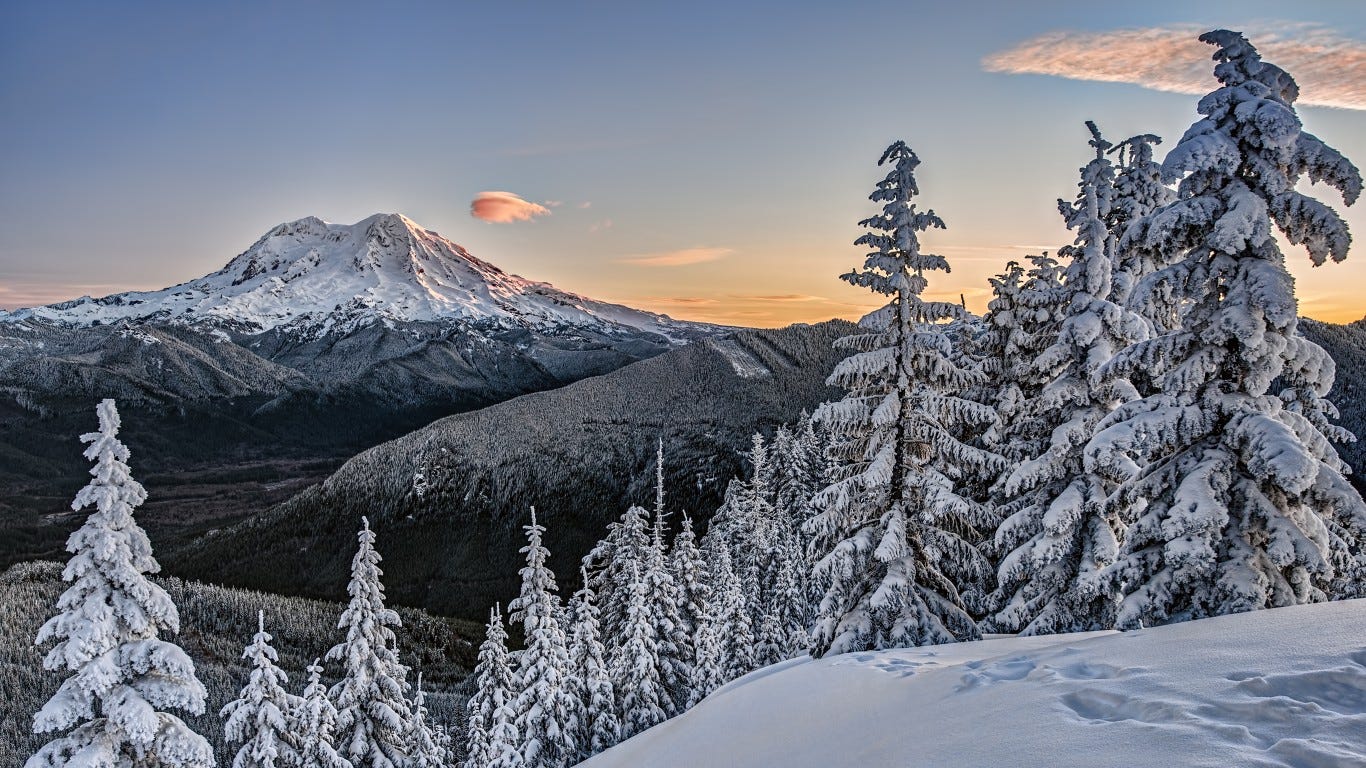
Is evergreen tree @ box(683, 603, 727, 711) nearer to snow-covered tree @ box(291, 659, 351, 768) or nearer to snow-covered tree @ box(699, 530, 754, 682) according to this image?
snow-covered tree @ box(699, 530, 754, 682)

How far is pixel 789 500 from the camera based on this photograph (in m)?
42.3

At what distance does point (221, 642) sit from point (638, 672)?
75513mm

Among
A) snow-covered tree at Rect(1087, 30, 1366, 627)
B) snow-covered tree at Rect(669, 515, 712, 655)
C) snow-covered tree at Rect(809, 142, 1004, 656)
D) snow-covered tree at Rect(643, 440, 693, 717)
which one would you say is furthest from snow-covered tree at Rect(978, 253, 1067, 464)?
snow-covered tree at Rect(669, 515, 712, 655)

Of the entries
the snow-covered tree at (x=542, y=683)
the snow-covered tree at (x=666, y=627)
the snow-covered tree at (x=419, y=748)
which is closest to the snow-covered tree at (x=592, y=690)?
the snow-covered tree at (x=542, y=683)

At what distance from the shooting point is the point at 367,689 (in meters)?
19.5

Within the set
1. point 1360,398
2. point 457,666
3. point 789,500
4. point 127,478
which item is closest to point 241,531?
point 457,666

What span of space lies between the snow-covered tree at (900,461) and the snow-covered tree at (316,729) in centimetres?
1310

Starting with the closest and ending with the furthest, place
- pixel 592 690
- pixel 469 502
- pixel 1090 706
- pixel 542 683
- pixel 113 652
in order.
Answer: pixel 1090 706
pixel 113 652
pixel 542 683
pixel 592 690
pixel 469 502

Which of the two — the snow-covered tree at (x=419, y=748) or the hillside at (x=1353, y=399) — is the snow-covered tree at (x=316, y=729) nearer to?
the snow-covered tree at (x=419, y=748)

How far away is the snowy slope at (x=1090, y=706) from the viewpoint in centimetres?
515

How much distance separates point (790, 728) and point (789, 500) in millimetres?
34229

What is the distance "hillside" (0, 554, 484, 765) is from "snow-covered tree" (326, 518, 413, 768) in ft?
143

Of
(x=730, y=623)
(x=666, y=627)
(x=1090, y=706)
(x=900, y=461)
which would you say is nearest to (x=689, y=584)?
(x=730, y=623)

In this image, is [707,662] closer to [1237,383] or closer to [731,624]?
[731,624]
